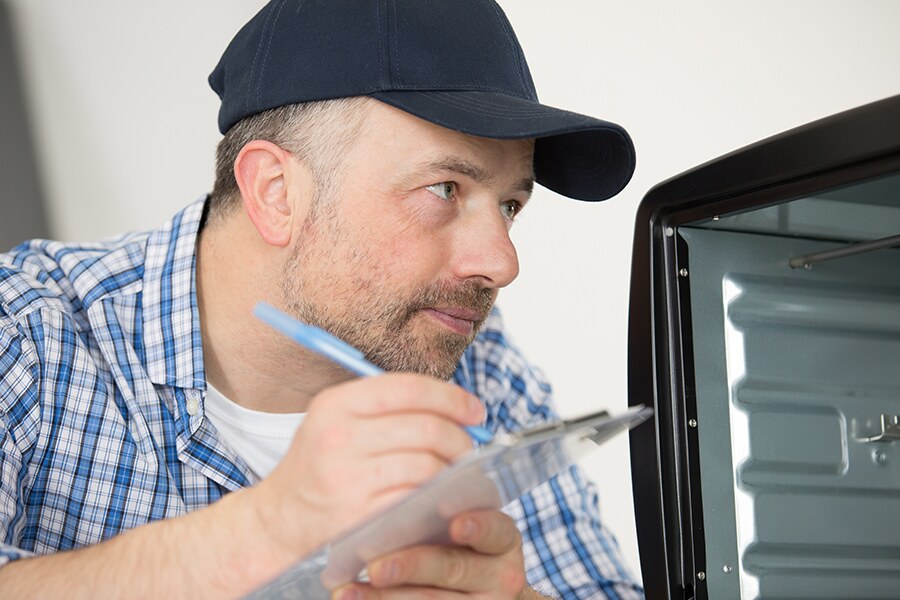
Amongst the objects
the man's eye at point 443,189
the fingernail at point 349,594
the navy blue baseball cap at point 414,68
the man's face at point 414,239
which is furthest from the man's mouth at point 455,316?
the fingernail at point 349,594

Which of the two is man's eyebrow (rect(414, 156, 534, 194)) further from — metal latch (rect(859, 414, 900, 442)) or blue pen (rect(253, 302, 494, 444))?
metal latch (rect(859, 414, 900, 442))

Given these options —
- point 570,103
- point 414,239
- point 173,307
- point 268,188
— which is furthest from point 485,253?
point 570,103

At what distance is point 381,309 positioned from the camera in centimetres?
125

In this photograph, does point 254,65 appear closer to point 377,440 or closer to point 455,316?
point 455,316

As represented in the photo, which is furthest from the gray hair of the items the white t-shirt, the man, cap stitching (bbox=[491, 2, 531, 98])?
the white t-shirt

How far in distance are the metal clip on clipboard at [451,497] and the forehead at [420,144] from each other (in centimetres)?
50

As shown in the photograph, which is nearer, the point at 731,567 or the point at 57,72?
the point at 731,567

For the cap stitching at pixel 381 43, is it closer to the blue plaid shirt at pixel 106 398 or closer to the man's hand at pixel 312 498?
the blue plaid shirt at pixel 106 398

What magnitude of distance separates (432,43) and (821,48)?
932 mm

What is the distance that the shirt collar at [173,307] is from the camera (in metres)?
1.33

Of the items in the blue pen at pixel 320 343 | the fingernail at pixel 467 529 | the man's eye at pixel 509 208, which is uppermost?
the man's eye at pixel 509 208

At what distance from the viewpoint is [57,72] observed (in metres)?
2.26

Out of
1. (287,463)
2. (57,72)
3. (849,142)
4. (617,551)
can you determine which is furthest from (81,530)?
(57,72)

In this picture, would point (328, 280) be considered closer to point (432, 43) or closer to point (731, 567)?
point (432, 43)
